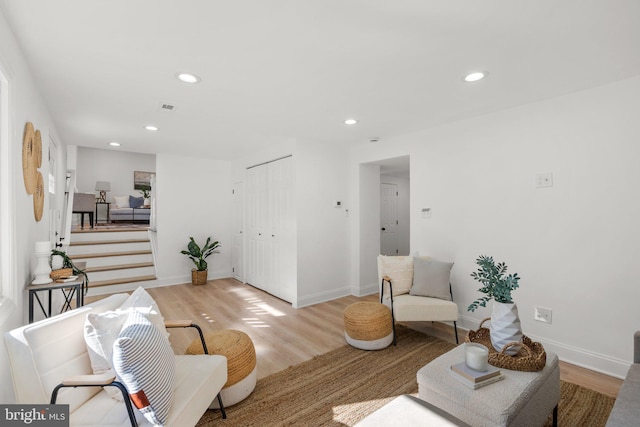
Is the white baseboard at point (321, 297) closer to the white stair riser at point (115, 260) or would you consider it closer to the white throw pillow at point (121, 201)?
the white stair riser at point (115, 260)

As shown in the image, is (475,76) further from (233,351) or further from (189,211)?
(189,211)

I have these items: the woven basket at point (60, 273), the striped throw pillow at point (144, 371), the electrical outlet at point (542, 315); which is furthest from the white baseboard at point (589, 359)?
the woven basket at point (60, 273)

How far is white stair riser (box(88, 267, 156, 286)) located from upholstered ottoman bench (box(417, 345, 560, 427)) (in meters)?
5.15

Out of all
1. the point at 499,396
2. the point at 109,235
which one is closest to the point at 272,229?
the point at 109,235

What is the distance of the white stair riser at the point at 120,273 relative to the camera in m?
4.84

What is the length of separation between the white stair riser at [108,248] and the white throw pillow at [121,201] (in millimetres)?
3345

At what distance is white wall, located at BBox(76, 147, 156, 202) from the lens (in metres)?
7.84

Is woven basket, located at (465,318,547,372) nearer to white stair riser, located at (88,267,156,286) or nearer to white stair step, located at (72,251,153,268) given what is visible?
white stair riser, located at (88,267,156,286)

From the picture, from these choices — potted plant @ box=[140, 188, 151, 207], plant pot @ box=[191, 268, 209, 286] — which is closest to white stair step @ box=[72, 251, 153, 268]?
plant pot @ box=[191, 268, 209, 286]

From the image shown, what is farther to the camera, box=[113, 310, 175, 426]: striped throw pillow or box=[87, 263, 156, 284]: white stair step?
box=[87, 263, 156, 284]: white stair step

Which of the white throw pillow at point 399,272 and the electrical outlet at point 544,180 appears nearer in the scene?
the electrical outlet at point 544,180

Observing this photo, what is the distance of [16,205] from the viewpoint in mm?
1813

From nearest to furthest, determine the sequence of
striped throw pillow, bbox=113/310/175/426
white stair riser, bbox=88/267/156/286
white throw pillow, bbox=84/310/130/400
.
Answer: striped throw pillow, bbox=113/310/175/426, white throw pillow, bbox=84/310/130/400, white stair riser, bbox=88/267/156/286

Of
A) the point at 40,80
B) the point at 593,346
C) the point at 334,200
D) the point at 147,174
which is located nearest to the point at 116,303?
the point at 40,80
